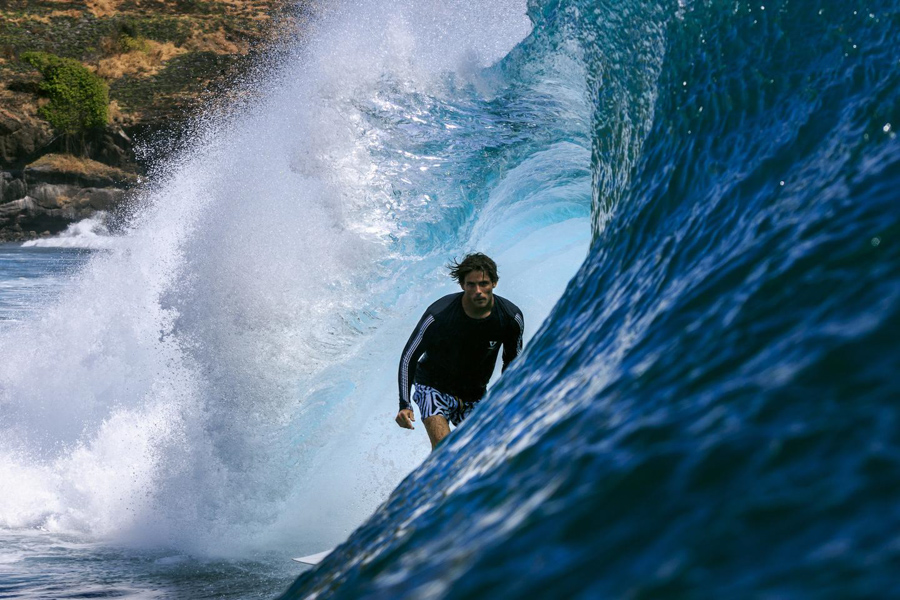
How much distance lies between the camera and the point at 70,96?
45.2 m

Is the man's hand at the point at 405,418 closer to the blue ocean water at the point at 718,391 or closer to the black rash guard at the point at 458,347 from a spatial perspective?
the black rash guard at the point at 458,347

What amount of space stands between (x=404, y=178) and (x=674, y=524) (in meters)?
5.63

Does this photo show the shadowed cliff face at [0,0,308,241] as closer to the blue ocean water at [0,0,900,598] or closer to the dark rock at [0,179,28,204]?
the dark rock at [0,179,28,204]

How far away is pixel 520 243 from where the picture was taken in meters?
7.49

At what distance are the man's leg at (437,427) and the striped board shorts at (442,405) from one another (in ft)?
0.09

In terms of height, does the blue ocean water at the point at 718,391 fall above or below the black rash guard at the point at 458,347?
below

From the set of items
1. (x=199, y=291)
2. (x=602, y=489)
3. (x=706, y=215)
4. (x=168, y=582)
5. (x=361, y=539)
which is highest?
(x=199, y=291)

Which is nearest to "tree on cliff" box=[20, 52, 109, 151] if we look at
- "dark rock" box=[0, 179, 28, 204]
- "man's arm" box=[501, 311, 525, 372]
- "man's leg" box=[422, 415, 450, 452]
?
"dark rock" box=[0, 179, 28, 204]

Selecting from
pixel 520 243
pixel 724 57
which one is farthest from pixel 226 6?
pixel 724 57

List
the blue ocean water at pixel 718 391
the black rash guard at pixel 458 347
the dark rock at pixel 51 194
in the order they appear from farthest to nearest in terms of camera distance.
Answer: the dark rock at pixel 51 194 → the black rash guard at pixel 458 347 → the blue ocean water at pixel 718 391

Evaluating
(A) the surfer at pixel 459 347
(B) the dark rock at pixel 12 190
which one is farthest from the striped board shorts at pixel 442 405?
(B) the dark rock at pixel 12 190

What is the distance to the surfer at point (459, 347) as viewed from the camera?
3681mm

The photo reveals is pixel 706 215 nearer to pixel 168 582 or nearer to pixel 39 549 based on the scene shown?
pixel 168 582

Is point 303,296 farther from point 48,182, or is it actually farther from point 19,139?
point 19,139
